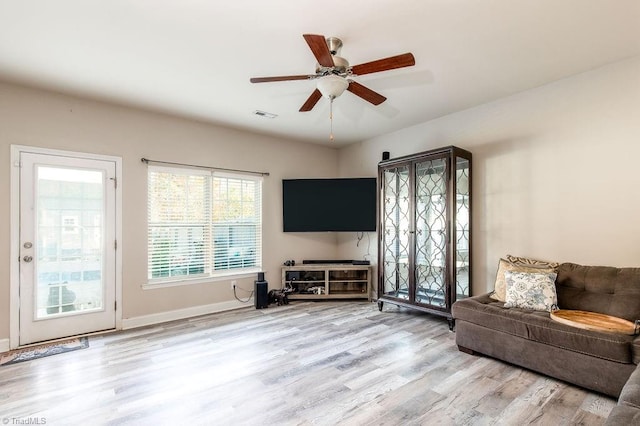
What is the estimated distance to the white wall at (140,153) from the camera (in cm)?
324

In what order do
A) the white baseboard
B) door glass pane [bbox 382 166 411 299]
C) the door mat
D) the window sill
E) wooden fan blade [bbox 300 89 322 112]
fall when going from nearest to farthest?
wooden fan blade [bbox 300 89 322 112] < the door mat < the white baseboard < the window sill < door glass pane [bbox 382 166 411 299]

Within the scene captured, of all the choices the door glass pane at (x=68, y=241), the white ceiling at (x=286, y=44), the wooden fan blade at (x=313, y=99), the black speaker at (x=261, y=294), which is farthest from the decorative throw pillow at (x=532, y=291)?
the door glass pane at (x=68, y=241)

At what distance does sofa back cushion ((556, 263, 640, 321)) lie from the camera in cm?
257

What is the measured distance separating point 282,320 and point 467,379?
2.28 m

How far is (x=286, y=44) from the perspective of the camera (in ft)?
8.33

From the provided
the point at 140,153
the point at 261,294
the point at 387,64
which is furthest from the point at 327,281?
the point at 387,64

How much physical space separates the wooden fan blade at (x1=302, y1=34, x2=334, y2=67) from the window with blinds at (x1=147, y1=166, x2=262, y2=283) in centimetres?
286

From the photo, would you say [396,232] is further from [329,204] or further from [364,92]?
[364,92]

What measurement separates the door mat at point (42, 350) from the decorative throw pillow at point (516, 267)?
429 cm

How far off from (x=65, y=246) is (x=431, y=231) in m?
4.23

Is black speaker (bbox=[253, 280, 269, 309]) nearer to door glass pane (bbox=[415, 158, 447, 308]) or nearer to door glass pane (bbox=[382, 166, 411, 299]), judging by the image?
door glass pane (bbox=[382, 166, 411, 299])

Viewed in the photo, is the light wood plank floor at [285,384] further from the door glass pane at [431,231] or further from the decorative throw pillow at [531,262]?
the decorative throw pillow at [531,262]

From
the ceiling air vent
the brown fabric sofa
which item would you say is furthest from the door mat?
the brown fabric sofa

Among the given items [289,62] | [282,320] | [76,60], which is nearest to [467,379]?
[282,320]
